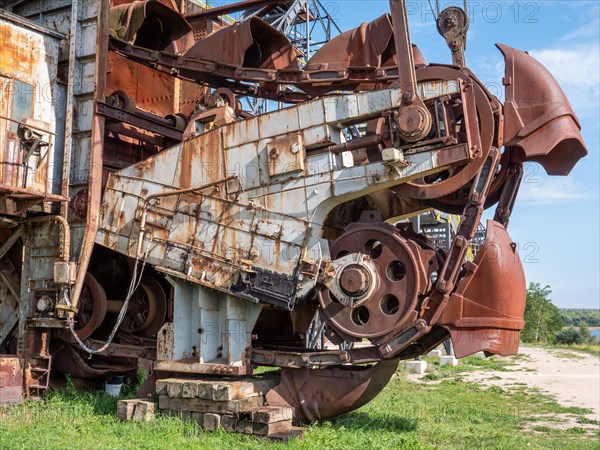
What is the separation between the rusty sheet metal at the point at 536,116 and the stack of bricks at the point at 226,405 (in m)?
4.33

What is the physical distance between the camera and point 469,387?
14.3 metres

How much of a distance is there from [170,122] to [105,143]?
1147 mm

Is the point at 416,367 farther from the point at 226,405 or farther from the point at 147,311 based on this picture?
the point at 226,405

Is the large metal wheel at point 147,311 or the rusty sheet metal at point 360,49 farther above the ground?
the rusty sheet metal at point 360,49

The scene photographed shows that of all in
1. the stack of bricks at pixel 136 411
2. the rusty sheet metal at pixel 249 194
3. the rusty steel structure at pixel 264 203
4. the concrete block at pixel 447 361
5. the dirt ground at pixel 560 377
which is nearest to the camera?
the rusty steel structure at pixel 264 203

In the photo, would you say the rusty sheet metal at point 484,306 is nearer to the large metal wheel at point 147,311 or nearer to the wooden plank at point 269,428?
the wooden plank at point 269,428

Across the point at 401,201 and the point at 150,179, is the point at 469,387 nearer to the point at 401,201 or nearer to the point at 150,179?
the point at 401,201

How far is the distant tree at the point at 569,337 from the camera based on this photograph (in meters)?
41.8

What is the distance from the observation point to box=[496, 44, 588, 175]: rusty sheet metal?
26.0ft

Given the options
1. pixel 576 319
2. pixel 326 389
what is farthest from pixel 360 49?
pixel 576 319

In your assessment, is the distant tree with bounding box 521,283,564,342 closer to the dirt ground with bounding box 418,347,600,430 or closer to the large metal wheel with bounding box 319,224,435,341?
the dirt ground with bounding box 418,347,600,430

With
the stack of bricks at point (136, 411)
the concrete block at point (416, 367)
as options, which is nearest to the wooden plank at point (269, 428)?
the stack of bricks at point (136, 411)

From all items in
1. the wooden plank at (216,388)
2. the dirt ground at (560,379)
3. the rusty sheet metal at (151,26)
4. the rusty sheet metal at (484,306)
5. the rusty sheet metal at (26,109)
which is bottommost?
the dirt ground at (560,379)

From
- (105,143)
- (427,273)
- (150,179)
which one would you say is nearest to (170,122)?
(105,143)
